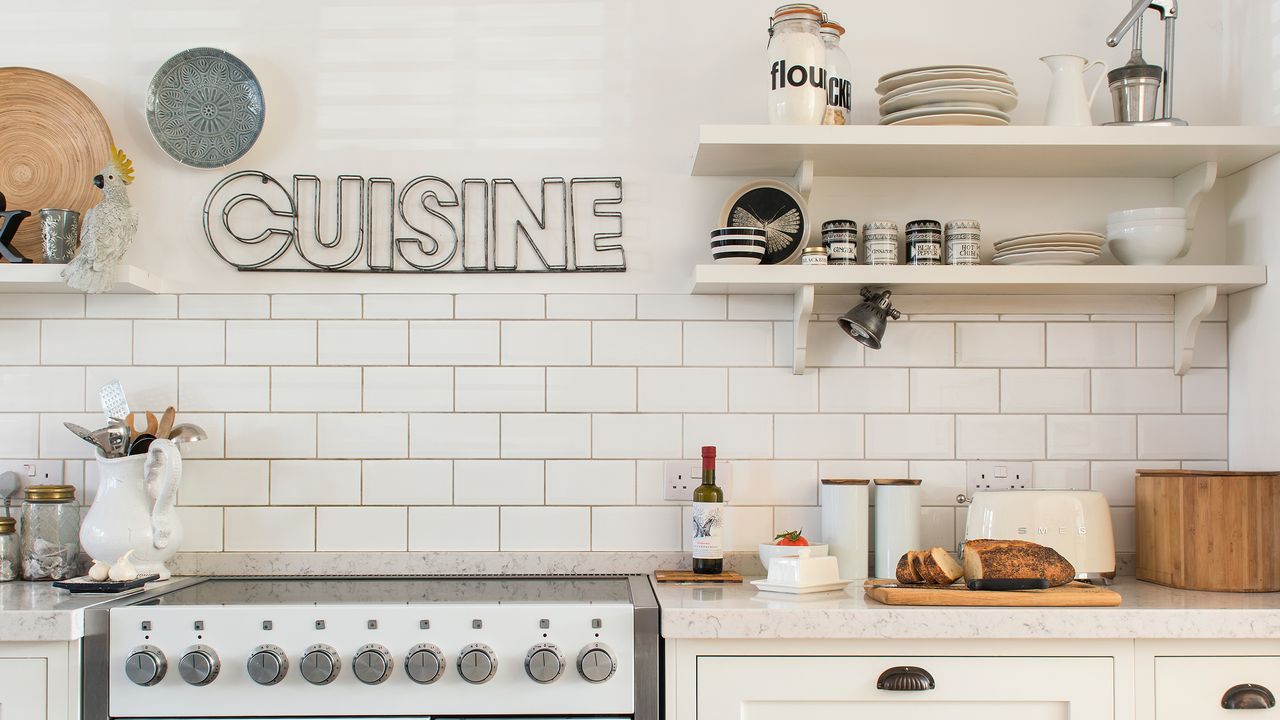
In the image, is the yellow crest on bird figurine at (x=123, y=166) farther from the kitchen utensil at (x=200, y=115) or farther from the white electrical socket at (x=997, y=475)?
the white electrical socket at (x=997, y=475)

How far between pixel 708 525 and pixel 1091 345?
1040mm

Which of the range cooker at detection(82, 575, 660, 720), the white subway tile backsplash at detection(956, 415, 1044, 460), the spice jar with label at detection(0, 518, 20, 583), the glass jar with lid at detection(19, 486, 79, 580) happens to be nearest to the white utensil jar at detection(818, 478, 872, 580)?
the white subway tile backsplash at detection(956, 415, 1044, 460)

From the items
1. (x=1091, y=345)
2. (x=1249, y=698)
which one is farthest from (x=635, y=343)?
Answer: (x=1249, y=698)

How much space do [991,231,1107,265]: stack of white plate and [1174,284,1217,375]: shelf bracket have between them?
0.26 m

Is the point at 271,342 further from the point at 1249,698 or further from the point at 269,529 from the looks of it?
the point at 1249,698

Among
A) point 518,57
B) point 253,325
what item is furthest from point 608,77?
point 253,325

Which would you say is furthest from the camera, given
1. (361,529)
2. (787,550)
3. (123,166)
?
(361,529)

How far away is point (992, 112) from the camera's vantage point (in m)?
2.23

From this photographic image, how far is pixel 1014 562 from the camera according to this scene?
194 centimetres

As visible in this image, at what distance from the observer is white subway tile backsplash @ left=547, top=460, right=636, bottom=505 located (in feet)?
7.86

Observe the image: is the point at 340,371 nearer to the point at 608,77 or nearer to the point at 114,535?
the point at 114,535

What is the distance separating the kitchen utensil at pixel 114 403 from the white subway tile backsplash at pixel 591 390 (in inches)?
37.1

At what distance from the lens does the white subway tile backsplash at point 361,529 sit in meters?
2.38

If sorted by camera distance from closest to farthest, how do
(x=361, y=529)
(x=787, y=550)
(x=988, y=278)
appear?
(x=787, y=550) → (x=988, y=278) → (x=361, y=529)
